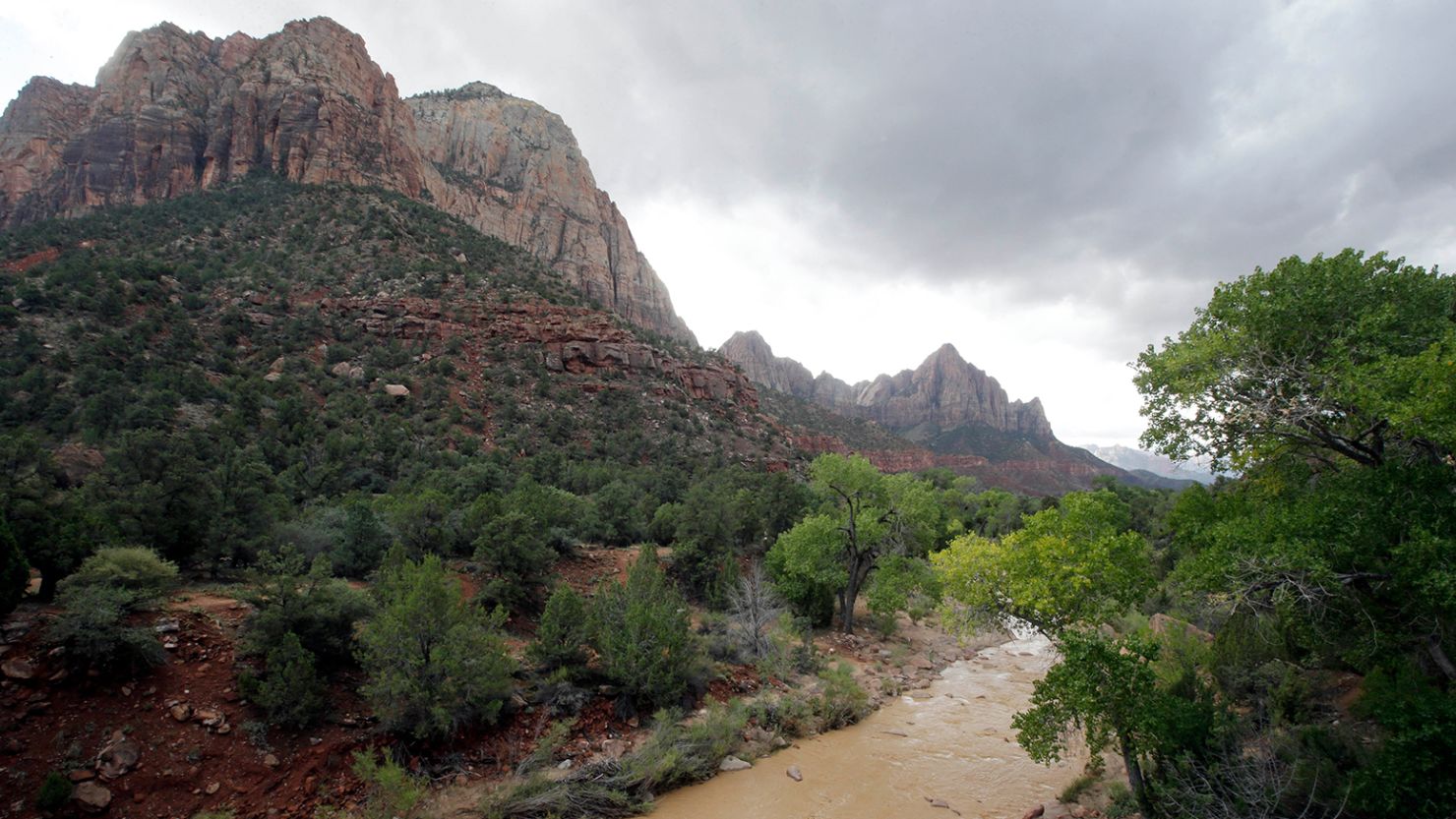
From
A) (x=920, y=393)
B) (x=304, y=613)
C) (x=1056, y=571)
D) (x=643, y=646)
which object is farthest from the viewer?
(x=920, y=393)

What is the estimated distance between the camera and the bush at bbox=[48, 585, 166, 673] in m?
8.41

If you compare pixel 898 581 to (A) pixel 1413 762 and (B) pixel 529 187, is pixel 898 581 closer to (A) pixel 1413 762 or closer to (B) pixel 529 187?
(A) pixel 1413 762

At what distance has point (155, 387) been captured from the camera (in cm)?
2786

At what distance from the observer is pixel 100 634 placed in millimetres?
8477

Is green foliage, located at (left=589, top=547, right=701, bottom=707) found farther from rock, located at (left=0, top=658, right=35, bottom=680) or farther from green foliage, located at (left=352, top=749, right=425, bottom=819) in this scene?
rock, located at (left=0, top=658, right=35, bottom=680)

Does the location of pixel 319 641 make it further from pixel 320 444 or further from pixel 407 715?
pixel 320 444

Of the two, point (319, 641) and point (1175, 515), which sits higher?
point (1175, 515)

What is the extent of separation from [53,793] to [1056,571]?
13393mm

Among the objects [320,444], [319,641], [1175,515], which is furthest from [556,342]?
[1175,515]

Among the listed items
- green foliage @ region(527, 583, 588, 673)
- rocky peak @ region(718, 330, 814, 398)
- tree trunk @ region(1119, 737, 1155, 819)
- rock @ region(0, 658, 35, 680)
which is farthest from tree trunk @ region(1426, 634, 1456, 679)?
rocky peak @ region(718, 330, 814, 398)

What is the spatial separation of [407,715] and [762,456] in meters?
43.1

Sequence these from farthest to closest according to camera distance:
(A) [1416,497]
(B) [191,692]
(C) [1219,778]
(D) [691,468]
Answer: (D) [691,468]
(B) [191,692]
(C) [1219,778]
(A) [1416,497]

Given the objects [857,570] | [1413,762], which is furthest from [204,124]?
[1413,762]

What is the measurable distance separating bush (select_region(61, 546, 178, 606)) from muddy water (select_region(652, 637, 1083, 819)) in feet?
32.5
